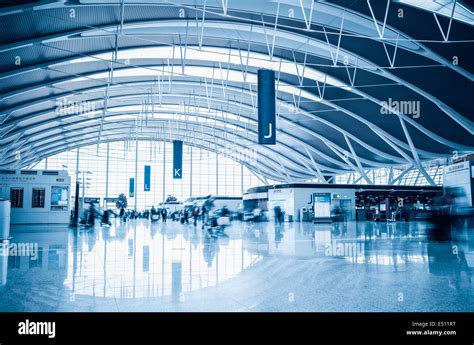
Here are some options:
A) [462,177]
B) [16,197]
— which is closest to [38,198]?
[16,197]

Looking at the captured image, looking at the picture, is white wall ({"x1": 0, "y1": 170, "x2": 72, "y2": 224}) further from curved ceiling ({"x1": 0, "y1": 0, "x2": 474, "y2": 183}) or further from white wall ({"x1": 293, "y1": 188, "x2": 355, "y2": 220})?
white wall ({"x1": 293, "y1": 188, "x2": 355, "y2": 220})

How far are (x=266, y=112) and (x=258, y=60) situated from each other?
12429 millimetres

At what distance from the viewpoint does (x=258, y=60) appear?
28234 millimetres

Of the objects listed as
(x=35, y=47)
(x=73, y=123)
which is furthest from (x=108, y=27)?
(x=73, y=123)

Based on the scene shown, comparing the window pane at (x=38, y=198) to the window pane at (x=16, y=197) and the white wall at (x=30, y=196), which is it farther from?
the window pane at (x=16, y=197)

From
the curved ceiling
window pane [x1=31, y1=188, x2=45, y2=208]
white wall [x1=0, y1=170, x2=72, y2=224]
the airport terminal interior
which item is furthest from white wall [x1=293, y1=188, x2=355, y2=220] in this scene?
window pane [x1=31, y1=188, x2=45, y2=208]

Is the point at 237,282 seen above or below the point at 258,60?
below

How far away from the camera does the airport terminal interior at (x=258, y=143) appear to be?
5.46m

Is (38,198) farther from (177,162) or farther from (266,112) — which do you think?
(266,112)

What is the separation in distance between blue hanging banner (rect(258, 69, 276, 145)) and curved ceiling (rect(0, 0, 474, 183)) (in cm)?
309

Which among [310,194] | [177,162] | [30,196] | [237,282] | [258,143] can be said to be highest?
[177,162]

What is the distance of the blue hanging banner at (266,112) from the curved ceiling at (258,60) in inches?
122

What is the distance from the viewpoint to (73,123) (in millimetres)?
45500
